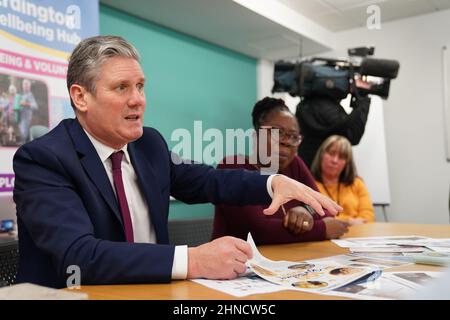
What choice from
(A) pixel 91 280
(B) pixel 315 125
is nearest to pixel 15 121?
(A) pixel 91 280

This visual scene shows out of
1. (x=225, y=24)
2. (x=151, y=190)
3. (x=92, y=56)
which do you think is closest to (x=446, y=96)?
(x=225, y=24)

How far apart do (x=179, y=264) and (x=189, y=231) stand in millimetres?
1076

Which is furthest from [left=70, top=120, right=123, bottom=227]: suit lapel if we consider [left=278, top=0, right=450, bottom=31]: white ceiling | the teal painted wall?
[left=278, top=0, right=450, bottom=31]: white ceiling

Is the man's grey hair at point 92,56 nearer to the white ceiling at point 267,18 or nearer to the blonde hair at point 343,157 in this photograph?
the white ceiling at point 267,18

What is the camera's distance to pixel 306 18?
12.7 ft

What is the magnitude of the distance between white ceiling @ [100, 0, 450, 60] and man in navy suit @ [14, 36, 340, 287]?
1.95 m

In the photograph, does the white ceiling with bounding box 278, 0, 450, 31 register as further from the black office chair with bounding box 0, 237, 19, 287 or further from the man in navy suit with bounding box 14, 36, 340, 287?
the black office chair with bounding box 0, 237, 19, 287

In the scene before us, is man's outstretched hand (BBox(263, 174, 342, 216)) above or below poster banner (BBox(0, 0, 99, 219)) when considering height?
below

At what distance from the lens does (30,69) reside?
190cm

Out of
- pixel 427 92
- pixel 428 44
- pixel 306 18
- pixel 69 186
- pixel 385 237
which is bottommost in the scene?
pixel 385 237

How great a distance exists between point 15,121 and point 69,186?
1033 millimetres

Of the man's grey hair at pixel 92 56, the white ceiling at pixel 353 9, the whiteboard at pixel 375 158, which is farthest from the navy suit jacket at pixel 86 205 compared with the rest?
the whiteboard at pixel 375 158

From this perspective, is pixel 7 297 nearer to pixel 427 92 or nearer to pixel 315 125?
pixel 315 125

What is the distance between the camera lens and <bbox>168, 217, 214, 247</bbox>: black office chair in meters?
1.88
